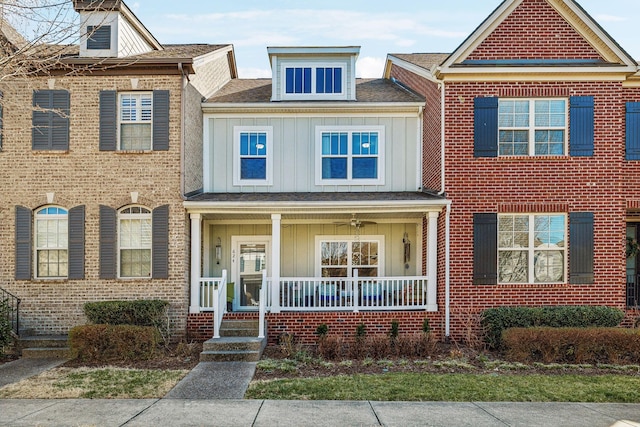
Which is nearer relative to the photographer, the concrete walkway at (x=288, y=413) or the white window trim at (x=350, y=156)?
the concrete walkway at (x=288, y=413)

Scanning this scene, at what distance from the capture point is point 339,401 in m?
7.63

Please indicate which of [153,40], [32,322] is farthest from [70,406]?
[153,40]

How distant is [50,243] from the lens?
12.4 metres

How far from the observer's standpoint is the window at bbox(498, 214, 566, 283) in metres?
12.2

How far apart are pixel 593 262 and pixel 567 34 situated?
5233 mm

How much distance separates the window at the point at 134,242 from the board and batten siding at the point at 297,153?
6.64 feet

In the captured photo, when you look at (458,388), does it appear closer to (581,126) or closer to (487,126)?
(487,126)

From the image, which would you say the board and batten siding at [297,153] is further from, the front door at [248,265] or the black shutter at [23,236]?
the black shutter at [23,236]

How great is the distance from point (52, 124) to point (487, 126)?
9968mm

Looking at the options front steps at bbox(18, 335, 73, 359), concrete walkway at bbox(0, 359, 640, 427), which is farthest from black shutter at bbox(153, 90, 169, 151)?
concrete walkway at bbox(0, 359, 640, 427)

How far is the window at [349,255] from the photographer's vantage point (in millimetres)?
14539

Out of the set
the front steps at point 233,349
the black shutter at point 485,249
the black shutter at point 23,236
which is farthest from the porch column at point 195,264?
the black shutter at point 485,249

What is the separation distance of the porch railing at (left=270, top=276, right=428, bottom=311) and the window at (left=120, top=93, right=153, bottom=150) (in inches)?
181

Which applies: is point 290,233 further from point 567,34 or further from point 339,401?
point 567,34
